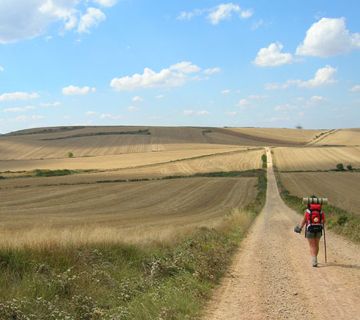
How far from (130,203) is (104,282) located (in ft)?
118

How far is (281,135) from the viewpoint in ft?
536

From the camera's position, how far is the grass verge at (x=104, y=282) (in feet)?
26.6

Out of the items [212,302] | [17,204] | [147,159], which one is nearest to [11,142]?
[147,159]

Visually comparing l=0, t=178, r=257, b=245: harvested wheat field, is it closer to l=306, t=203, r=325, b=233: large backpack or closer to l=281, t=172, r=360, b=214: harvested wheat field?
l=281, t=172, r=360, b=214: harvested wheat field

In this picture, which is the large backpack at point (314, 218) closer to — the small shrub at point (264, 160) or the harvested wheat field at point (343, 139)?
the small shrub at point (264, 160)

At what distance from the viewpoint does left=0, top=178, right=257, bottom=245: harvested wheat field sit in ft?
105

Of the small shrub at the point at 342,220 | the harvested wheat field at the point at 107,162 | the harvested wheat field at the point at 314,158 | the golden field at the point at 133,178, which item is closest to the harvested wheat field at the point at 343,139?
the golden field at the point at 133,178

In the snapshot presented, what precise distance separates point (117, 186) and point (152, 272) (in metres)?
48.8

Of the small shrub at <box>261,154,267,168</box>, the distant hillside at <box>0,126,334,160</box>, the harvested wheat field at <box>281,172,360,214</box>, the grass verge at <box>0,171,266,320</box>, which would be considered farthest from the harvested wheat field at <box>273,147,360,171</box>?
the grass verge at <box>0,171,266,320</box>

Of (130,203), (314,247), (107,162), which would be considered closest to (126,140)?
(107,162)

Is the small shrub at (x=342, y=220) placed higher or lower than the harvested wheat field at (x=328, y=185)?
higher

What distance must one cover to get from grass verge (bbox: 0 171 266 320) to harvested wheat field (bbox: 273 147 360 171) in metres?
74.0

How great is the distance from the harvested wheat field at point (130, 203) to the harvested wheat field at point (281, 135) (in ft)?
286

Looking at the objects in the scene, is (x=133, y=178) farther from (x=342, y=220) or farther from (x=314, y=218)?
Result: (x=314, y=218)
